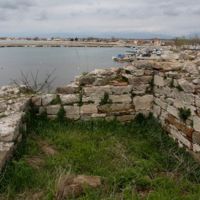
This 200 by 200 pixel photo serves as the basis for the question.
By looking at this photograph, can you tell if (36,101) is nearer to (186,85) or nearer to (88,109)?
(88,109)

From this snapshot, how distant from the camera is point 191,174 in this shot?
5633 millimetres

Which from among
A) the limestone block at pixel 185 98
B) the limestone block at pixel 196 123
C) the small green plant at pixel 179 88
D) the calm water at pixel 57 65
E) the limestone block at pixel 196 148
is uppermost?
the small green plant at pixel 179 88

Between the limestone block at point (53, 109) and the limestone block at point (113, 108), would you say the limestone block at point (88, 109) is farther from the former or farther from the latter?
the limestone block at point (53, 109)

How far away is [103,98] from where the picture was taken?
7.72 m

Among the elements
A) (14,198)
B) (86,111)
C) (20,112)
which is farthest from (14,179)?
(86,111)

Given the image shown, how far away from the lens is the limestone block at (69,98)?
Answer: 7.63 metres

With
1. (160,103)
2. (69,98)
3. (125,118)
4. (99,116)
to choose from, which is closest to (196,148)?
(160,103)

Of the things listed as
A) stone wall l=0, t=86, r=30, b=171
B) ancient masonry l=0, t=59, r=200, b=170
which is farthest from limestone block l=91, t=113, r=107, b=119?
stone wall l=0, t=86, r=30, b=171

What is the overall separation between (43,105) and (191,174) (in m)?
3.32

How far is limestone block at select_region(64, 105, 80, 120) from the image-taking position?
7.65m

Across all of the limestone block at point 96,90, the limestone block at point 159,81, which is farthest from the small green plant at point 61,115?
the limestone block at point 159,81

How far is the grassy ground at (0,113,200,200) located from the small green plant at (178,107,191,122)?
556 millimetres

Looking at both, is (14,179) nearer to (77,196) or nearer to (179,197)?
(77,196)

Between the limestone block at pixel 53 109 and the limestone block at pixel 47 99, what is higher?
the limestone block at pixel 47 99
